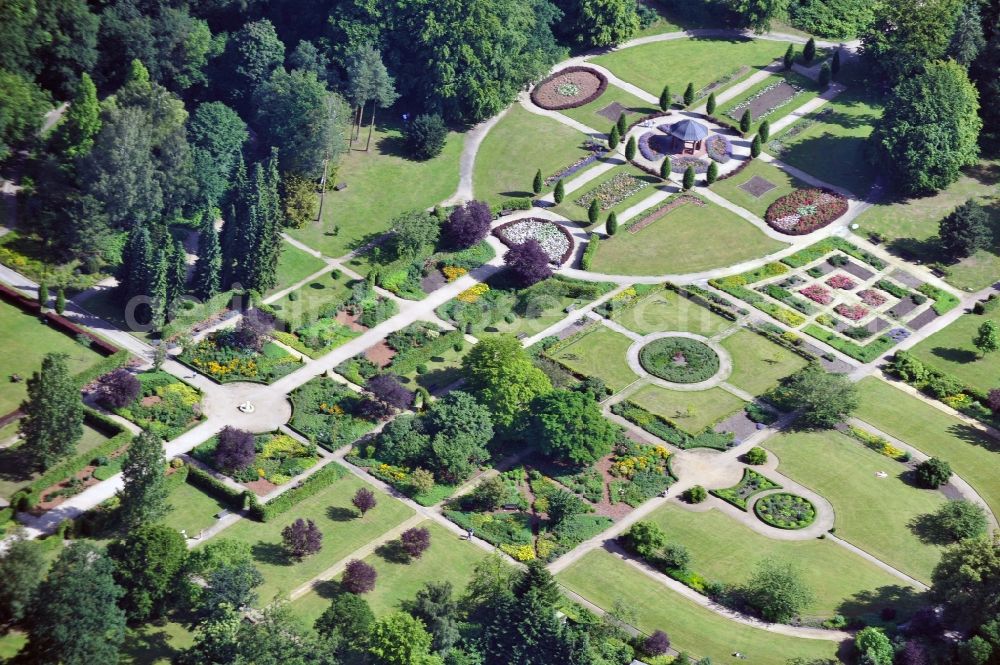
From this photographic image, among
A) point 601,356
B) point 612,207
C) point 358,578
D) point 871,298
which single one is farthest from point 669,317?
point 358,578

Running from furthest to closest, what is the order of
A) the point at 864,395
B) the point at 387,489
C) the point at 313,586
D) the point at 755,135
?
the point at 755,135, the point at 864,395, the point at 387,489, the point at 313,586

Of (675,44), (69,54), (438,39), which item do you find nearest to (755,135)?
(675,44)

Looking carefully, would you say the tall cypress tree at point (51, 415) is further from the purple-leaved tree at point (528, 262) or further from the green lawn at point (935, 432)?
the green lawn at point (935, 432)

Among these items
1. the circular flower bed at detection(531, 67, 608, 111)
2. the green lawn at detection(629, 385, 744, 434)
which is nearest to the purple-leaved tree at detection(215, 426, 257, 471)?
the green lawn at detection(629, 385, 744, 434)

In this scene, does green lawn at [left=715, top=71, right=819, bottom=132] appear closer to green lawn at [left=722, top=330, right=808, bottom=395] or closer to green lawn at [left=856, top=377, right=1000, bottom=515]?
green lawn at [left=722, top=330, right=808, bottom=395]

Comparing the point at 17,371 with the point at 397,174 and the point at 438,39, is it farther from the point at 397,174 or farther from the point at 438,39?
the point at 438,39

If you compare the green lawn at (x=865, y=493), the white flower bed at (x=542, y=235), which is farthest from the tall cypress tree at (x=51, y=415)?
the green lawn at (x=865, y=493)
